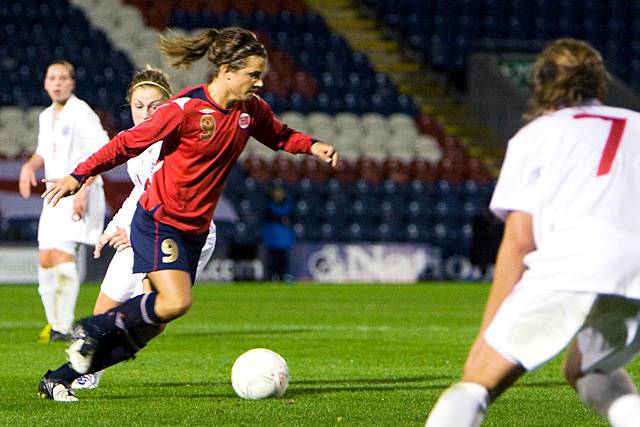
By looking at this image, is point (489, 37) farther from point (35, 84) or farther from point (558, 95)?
point (558, 95)

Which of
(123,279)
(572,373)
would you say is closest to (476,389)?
(572,373)

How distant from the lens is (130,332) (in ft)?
20.2

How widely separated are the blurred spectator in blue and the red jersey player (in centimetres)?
1419

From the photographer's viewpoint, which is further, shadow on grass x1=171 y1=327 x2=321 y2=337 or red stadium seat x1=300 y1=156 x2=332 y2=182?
red stadium seat x1=300 y1=156 x2=332 y2=182

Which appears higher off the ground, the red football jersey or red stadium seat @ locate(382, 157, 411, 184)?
the red football jersey

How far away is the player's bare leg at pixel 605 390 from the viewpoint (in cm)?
413

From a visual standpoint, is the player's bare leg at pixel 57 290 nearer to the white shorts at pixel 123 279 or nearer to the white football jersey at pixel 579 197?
the white shorts at pixel 123 279

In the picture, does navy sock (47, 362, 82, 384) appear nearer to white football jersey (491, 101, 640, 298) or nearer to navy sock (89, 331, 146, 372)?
navy sock (89, 331, 146, 372)

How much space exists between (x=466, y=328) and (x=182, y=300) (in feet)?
21.4

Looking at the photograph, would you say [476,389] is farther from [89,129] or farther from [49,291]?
[49,291]

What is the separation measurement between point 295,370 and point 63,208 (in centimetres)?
275

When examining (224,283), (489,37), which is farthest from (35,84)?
(489,37)

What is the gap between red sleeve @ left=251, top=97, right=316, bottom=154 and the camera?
635 cm

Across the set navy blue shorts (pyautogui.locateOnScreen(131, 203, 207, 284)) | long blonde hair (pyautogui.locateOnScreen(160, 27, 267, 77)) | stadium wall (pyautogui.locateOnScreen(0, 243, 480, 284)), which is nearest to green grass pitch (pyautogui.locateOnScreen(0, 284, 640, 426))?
navy blue shorts (pyautogui.locateOnScreen(131, 203, 207, 284))
